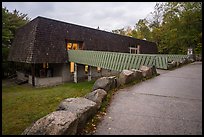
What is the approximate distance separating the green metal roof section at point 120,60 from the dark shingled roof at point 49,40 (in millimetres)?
2586

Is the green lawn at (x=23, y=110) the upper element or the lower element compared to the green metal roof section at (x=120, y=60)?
lower

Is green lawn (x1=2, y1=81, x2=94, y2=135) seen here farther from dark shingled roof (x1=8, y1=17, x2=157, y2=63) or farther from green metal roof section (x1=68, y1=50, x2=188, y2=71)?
dark shingled roof (x1=8, y1=17, x2=157, y2=63)

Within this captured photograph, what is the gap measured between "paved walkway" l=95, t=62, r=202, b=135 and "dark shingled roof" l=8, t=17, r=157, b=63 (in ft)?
43.9

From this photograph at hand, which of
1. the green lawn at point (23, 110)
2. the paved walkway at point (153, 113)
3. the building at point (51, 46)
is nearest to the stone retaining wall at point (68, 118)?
the paved walkway at point (153, 113)

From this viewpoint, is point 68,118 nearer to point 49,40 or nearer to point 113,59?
point 113,59

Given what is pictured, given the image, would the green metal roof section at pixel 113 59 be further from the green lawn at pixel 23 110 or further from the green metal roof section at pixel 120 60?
the green lawn at pixel 23 110

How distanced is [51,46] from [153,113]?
1629 centimetres

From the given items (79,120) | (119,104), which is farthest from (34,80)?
(79,120)

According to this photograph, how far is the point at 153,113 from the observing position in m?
4.50

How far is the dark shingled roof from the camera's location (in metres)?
18.0

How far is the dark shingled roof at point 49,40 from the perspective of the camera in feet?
58.9

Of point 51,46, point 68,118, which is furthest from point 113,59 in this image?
point 68,118

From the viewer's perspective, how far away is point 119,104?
5.18 meters

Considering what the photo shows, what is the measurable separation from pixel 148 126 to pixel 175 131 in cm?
52
